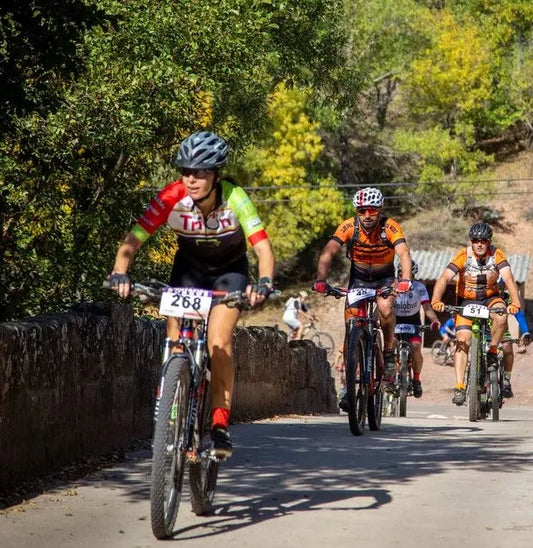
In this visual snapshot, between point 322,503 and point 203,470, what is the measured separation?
72 cm

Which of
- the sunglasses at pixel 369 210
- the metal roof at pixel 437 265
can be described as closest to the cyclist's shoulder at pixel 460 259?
the sunglasses at pixel 369 210

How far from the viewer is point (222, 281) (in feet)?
24.1

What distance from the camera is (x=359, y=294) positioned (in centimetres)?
1233

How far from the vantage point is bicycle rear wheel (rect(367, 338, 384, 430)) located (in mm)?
12555

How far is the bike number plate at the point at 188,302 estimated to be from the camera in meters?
6.71

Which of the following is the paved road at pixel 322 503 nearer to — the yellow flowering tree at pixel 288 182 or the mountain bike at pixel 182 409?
the mountain bike at pixel 182 409

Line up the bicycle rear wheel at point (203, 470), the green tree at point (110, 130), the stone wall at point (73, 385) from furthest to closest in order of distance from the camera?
the green tree at point (110, 130), the stone wall at point (73, 385), the bicycle rear wheel at point (203, 470)

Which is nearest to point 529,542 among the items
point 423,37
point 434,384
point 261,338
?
point 261,338

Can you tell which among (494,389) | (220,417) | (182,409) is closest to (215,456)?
(220,417)

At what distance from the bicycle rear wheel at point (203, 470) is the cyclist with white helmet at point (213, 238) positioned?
0.07 meters

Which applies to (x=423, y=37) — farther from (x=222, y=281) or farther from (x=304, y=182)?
(x=222, y=281)

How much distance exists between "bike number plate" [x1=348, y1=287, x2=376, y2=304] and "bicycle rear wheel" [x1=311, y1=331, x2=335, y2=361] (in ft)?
105

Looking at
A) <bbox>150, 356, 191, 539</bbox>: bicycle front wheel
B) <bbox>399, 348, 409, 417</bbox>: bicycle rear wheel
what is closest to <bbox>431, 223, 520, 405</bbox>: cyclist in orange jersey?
<bbox>399, 348, 409, 417</bbox>: bicycle rear wheel

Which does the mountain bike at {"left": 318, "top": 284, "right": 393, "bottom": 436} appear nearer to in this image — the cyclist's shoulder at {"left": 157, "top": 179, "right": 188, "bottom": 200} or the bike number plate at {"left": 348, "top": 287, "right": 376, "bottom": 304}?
the bike number plate at {"left": 348, "top": 287, "right": 376, "bottom": 304}
